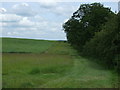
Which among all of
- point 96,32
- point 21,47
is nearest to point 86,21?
point 96,32

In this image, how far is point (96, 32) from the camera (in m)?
27.7

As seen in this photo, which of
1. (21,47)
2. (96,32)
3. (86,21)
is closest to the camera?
(96,32)

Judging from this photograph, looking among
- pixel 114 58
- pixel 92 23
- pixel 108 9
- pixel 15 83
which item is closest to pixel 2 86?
pixel 15 83

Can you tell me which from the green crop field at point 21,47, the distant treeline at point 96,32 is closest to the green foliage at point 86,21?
the distant treeline at point 96,32

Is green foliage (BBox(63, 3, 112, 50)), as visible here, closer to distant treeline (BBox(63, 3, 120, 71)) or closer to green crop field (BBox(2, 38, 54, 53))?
distant treeline (BBox(63, 3, 120, 71))

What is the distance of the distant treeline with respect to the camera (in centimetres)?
1875

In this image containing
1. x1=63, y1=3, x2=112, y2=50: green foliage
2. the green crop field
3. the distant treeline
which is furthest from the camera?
the green crop field

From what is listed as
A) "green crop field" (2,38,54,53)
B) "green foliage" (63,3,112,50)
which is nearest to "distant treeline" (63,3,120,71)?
"green foliage" (63,3,112,50)

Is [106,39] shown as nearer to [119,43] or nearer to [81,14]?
[119,43]

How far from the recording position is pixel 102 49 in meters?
20.5

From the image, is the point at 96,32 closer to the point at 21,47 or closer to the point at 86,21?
the point at 86,21

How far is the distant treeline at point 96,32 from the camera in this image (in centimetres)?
1875

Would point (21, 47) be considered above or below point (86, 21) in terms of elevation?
below

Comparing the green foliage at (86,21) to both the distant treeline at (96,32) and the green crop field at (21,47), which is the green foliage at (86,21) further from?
the green crop field at (21,47)
